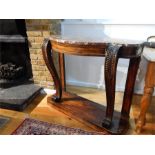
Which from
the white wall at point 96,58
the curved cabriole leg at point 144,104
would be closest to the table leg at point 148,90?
the curved cabriole leg at point 144,104

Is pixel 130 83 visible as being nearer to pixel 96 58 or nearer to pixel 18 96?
pixel 96 58

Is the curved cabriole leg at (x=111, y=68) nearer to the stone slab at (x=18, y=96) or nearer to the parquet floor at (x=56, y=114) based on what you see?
the parquet floor at (x=56, y=114)

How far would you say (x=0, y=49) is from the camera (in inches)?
83.4

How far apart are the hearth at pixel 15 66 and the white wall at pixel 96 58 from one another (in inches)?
18.0

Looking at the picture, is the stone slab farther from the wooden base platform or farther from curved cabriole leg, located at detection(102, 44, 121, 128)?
curved cabriole leg, located at detection(102, 44, 121, 128)

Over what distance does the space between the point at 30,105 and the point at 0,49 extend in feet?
2.57

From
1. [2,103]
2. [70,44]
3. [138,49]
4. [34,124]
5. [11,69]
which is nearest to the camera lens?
[138,49]

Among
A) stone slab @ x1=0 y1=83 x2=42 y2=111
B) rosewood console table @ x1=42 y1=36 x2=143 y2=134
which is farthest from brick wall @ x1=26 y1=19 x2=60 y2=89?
rosewood console table @ x1=42 y1=36 x2=143 y2=134

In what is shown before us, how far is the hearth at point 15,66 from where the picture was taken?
1914mm

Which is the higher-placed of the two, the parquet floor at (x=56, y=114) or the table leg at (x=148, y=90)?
the table leg at (x=148, y=90)

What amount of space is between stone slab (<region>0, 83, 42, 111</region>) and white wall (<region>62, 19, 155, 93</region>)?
47 cm
